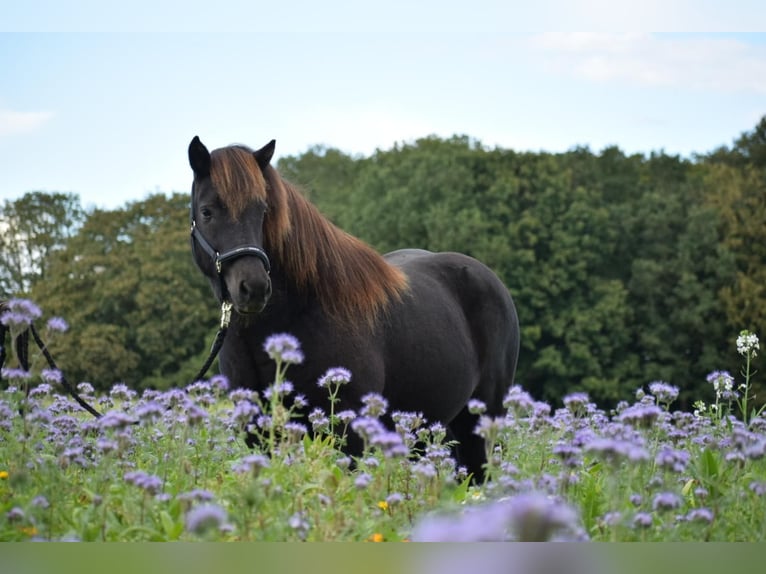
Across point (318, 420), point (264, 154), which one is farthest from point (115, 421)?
point (264, 154)

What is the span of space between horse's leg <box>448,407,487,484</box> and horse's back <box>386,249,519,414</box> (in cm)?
31

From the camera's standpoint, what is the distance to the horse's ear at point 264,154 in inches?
210

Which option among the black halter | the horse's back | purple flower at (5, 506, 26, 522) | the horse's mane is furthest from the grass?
the horse's back

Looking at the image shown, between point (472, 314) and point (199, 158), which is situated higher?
point (199, 158)

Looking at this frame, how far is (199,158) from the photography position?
5.15 metres

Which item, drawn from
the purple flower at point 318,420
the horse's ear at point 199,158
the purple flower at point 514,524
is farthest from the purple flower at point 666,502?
the horse's ear at point 199,158

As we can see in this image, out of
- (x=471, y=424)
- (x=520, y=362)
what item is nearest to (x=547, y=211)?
(x=520, y=362)

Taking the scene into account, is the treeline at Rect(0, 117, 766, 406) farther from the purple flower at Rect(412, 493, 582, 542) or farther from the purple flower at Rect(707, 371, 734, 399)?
the purple flower at Rect(412, 493, 582, 542)

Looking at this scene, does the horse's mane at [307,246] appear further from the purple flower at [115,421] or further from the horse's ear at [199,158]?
the purple flower at [115,421]

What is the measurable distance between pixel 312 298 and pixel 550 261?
35.3 metres

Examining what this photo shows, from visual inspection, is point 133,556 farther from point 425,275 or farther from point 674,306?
point 674,306

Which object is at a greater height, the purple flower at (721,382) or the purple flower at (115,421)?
the purple flower at (115,421)

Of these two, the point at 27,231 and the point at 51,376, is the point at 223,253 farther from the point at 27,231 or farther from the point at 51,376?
the point at 27,231

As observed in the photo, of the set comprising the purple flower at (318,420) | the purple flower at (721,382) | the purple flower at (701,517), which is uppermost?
the purple flower at (318,420)
